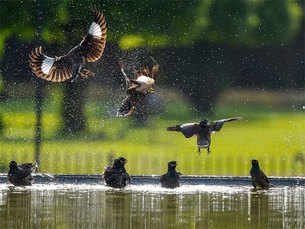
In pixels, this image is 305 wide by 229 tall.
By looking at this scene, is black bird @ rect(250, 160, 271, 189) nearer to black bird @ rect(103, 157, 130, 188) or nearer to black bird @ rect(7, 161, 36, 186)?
black bird @ rect(103, 157, 130, 188)

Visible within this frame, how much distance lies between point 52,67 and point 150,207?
28.2ft

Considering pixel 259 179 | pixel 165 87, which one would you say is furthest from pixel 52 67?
pixel 165 87

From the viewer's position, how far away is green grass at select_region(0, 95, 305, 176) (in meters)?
44.2

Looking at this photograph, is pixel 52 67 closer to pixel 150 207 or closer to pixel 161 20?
pixel 150 207

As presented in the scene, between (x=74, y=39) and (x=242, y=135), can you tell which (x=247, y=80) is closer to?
(x=242, y=135)

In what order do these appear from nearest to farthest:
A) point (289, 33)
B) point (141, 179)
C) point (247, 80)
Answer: point (141, 179) < point (289, 33) < point (247, 80)

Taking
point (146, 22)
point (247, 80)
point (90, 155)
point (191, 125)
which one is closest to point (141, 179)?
point (191, 125)

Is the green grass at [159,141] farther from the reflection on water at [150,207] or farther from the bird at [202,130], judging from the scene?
the reflection on water at [150,207]

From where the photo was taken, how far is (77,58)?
81.5 ft

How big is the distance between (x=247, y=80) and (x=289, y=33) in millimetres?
4669

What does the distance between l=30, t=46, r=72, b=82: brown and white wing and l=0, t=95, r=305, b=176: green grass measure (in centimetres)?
1467

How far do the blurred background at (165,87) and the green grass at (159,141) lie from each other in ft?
0.27

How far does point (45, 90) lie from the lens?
52719 millimetres

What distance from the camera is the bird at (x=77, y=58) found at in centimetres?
2471
